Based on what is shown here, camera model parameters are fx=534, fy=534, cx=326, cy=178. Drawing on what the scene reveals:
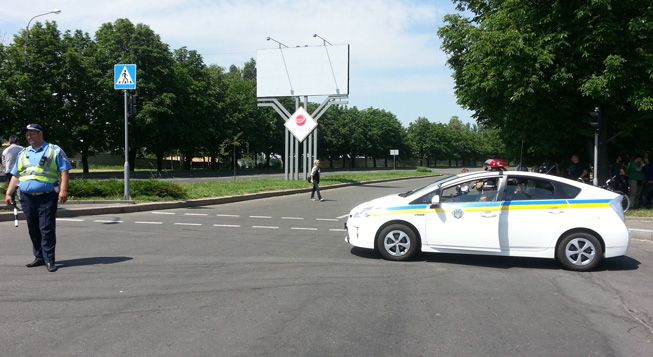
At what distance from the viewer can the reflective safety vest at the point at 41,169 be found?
706 cm

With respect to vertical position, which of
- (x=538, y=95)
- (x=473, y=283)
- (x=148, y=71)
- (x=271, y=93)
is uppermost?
(x=148, y=71)

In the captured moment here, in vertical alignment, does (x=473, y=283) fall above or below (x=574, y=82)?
below

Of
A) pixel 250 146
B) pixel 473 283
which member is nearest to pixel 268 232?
pixel 473 283

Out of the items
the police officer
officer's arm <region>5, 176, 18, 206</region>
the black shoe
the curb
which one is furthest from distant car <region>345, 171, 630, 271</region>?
the curb

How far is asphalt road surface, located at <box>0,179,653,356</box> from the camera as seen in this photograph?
463cm

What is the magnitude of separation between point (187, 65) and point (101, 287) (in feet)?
184

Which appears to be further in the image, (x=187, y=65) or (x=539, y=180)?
(x=187, y=65)

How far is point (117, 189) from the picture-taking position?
53.7 ft

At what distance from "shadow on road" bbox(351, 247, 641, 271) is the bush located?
9564 millimetres

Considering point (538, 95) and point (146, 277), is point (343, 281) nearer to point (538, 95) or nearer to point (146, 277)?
point (146, 277)

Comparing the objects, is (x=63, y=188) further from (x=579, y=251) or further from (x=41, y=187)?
(x=579, y=251)

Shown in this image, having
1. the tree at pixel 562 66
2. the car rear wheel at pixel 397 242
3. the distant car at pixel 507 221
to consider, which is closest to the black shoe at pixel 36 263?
the distant car at pixel 507 221

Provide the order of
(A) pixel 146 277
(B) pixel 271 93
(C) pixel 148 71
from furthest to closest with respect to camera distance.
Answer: (C) pixel 148 71 < (B) pixel 271 93 < (A) pixel 146 277

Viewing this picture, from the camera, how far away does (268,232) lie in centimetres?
1142
